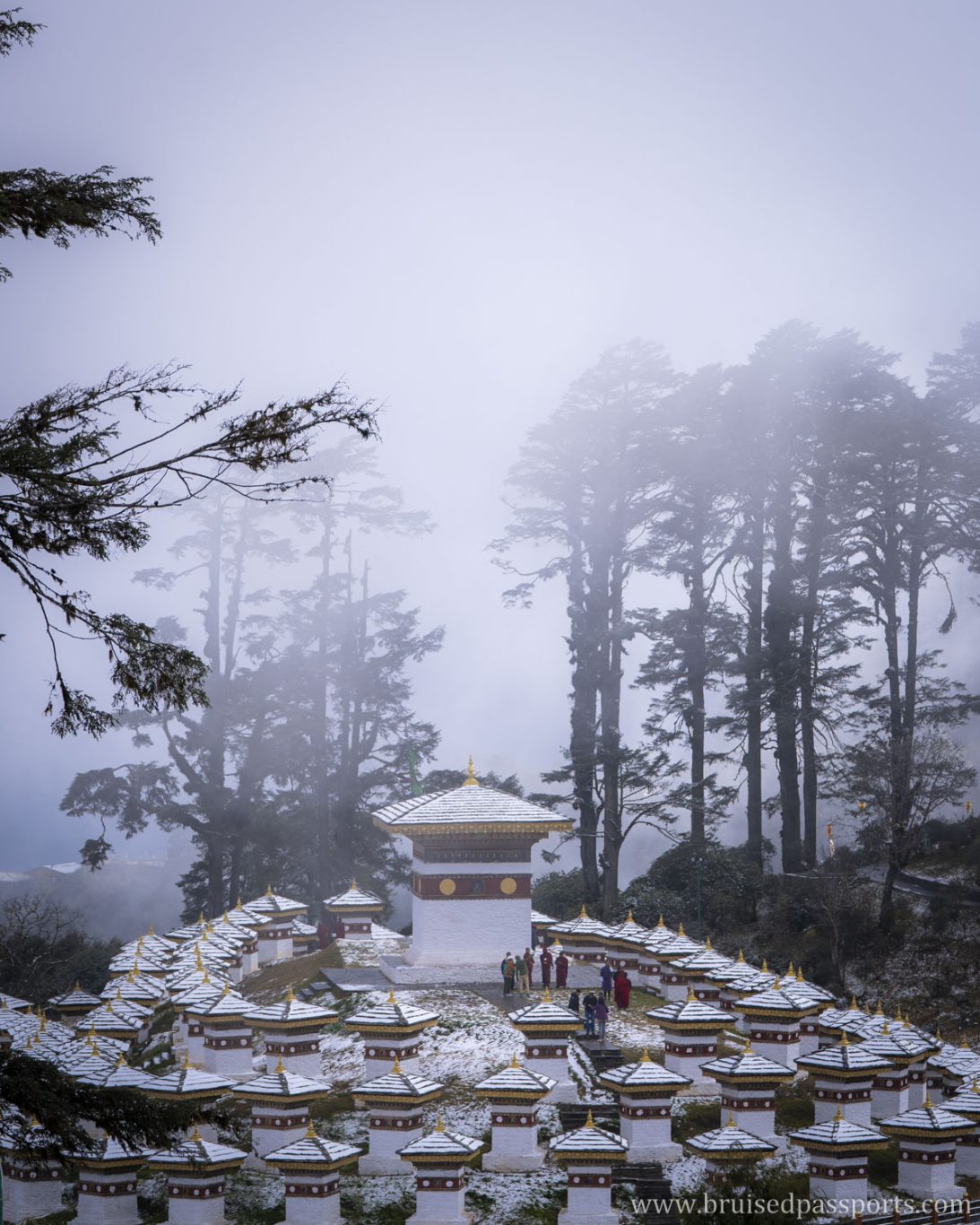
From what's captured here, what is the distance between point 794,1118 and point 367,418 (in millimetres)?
16125

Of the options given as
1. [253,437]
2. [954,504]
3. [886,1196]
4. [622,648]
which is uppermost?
[954,504]

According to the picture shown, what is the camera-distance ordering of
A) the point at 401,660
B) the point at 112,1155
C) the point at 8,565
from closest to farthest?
the point at 8,565, the point at 112,1155, the point at 401,660

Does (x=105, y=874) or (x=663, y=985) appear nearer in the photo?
(x=663, y=985)

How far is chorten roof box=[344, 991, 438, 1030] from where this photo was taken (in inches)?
847

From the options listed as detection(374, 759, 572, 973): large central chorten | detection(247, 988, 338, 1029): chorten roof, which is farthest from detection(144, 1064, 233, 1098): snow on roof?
detection(374, 759, 572, 973): large central chorten

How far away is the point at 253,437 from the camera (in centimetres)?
1116

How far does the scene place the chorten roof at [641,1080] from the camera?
1967cm

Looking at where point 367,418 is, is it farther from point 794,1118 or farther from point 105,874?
point 105,874

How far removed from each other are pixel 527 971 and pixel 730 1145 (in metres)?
8.50

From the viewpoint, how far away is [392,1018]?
21.6 m

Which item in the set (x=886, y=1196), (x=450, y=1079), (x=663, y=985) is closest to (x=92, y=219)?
(x=450, y=1079)

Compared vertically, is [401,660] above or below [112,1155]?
above

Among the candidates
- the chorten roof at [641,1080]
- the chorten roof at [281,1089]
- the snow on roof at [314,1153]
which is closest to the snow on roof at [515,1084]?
the chorten roof at [641,1080]

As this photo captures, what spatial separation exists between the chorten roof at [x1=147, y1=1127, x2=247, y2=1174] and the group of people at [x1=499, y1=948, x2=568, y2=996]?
28.1 ft
